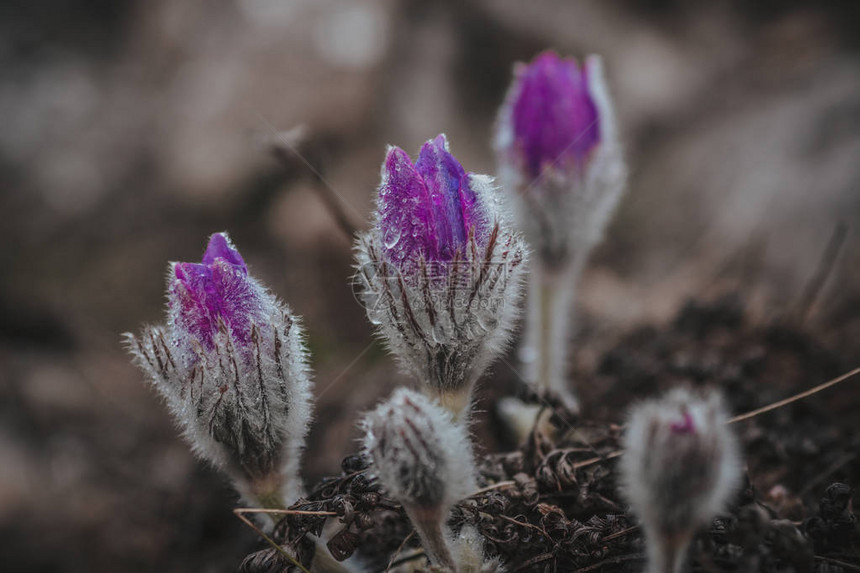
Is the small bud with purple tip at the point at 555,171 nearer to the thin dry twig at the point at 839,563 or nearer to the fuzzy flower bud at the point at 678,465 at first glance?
the thin dry twig at the point at 839,563

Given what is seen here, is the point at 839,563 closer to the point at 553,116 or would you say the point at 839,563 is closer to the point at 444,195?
the point at 444,195

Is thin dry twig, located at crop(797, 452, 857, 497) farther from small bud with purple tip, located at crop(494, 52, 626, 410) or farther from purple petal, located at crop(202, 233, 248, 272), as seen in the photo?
purple petal, located at crop(202, 233, 248, 272)

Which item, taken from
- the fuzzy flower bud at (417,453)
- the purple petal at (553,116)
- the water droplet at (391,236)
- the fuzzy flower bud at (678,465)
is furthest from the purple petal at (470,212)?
the purple petal at (553,116)

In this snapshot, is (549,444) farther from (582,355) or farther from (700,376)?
(582,355)

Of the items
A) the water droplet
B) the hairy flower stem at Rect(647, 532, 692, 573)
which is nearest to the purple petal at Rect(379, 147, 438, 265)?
the water droplet

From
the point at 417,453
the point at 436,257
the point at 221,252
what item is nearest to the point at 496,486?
the point at 417,453

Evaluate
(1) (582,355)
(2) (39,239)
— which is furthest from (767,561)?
(2) (39,239)

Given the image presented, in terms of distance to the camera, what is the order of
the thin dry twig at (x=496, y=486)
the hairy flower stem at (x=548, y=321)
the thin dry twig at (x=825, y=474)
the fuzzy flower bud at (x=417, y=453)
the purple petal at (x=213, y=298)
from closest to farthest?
the fuzzy flower bud at (x=417, y=453)
the purple petal at (x=213, y=298)
the thin dry twig at (x=496, y=486)
the thin dry twig at (x=825, y=474)
the hairy flower stem at (x=548, y=321)
